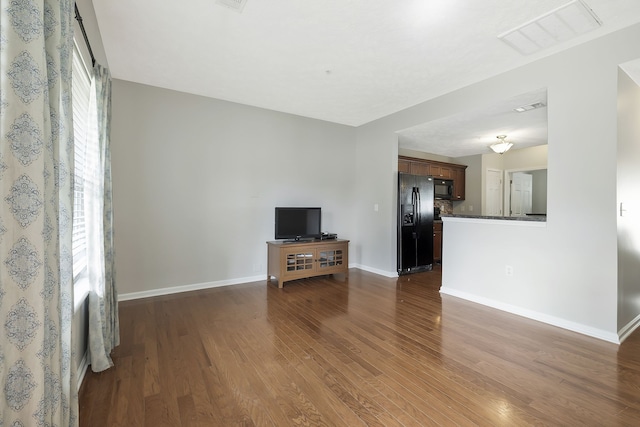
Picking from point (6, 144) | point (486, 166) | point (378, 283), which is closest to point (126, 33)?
point (6, 144)

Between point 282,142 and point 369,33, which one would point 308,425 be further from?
point 282,142

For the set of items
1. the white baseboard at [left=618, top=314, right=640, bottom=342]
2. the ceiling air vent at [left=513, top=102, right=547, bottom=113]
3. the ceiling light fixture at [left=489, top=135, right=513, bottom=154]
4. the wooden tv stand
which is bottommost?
the white baseboard at [left=618, top=314, right=640, bottom=342]

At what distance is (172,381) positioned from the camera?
200 centimetres

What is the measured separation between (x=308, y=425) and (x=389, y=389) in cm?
62

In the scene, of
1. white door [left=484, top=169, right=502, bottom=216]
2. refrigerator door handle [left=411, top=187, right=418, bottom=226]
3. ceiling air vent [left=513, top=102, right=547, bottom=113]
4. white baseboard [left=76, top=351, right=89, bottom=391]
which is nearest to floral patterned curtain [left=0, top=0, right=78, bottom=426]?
white baseboard [left=76, top=351, right=89, bottom=391]

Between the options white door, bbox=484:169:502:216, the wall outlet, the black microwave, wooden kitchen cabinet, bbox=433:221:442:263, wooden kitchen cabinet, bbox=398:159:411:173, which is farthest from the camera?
white door, bbox=484:169:502:216

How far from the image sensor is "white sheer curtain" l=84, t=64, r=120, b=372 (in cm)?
209

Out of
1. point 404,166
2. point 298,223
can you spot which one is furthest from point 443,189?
point 298,223

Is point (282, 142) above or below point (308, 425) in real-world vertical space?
above

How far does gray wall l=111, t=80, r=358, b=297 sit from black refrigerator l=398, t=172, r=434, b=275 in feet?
4.85

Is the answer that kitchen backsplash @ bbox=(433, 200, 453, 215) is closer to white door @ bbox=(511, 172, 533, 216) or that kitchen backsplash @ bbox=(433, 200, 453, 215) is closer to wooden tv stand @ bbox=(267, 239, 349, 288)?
white door @ bbox=(511, 172, 533, 216)

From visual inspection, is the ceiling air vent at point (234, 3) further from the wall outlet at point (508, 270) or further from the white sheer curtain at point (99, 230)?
the wall outlet at point (508, 270)

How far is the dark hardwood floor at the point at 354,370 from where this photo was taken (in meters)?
1.69

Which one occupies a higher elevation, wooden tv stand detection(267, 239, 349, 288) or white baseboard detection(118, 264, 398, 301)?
wooden tv stand detection(267, 239, 349, 288)
